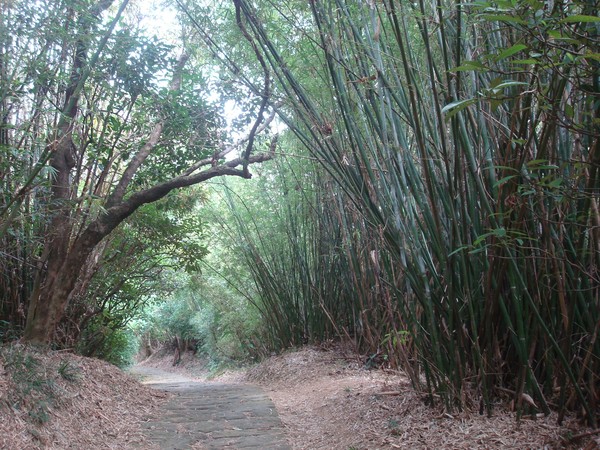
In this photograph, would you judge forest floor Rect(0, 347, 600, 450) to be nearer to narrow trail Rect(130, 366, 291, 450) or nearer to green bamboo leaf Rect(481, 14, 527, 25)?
narrow trail Rect(130, 366, 291, 450)

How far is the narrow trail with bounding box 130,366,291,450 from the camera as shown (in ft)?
10.2

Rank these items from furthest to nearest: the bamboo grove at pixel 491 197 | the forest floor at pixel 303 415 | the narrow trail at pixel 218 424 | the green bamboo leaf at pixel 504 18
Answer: the narrow trail at pixel 218 424, the forest floor at pixel 303 415, the bamboo grove at pixel 491 197, the green bamboo leaf at pixel 504 18

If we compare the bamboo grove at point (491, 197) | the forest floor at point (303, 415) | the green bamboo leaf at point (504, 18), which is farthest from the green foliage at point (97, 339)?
the green bamboo leaf at point (504, 18)

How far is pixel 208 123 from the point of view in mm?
4922

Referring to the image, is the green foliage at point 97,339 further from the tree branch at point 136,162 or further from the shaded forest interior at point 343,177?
the tree branch at point 136,162

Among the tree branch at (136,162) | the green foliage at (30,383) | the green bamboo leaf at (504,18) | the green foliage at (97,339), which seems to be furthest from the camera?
the green foliage at (97,339)

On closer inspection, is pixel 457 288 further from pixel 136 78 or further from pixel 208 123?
pixel 208 123

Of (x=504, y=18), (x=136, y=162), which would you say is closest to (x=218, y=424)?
(x=136, y=162)

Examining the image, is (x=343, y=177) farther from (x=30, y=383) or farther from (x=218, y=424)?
(x=30, y=383)

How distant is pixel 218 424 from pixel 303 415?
0.64 m

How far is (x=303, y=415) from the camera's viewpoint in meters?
3.83

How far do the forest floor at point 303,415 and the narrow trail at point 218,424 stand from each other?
0.10 meters

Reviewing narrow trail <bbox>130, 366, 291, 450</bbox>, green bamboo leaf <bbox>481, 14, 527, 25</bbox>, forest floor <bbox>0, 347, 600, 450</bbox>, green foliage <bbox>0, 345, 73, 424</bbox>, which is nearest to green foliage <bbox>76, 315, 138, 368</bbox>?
forest floor <bbox>0, 347, 600, 450</bbox>

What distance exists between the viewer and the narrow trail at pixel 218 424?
3.09 metres
